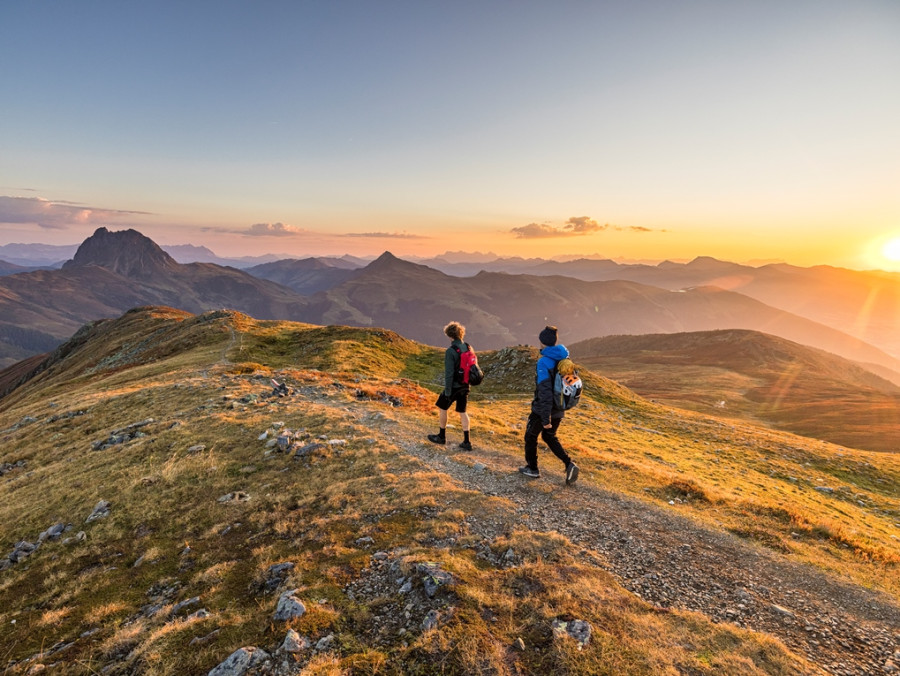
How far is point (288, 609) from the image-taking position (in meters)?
7.48

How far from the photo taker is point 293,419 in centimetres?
2083

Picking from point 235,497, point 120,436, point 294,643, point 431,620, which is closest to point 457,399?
point 235,497

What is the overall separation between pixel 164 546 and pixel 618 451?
2187 centimetres

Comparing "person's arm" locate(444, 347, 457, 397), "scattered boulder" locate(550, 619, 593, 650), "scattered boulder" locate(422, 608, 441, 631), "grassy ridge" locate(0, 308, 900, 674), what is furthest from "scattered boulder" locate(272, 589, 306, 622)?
"person's arm" locate(444, 347, 457, 397)

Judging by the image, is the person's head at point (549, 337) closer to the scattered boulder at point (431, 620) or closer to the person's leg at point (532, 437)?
the person's leg at point (532, 437)

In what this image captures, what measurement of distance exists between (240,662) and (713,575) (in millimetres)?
10022

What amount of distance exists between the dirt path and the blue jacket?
253cm

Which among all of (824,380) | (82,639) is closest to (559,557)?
(82,639)

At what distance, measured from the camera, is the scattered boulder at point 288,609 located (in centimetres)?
736

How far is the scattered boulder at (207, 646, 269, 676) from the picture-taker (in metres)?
6.27

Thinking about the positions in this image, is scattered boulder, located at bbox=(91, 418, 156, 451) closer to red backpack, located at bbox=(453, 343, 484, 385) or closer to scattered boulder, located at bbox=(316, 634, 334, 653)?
red backpack, located at bbox=(453, 343, 484, 385)

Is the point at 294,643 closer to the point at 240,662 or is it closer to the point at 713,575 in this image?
the point at 240,662

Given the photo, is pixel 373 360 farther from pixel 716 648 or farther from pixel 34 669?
pixel 716 648

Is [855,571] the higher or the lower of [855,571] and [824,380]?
the higher
